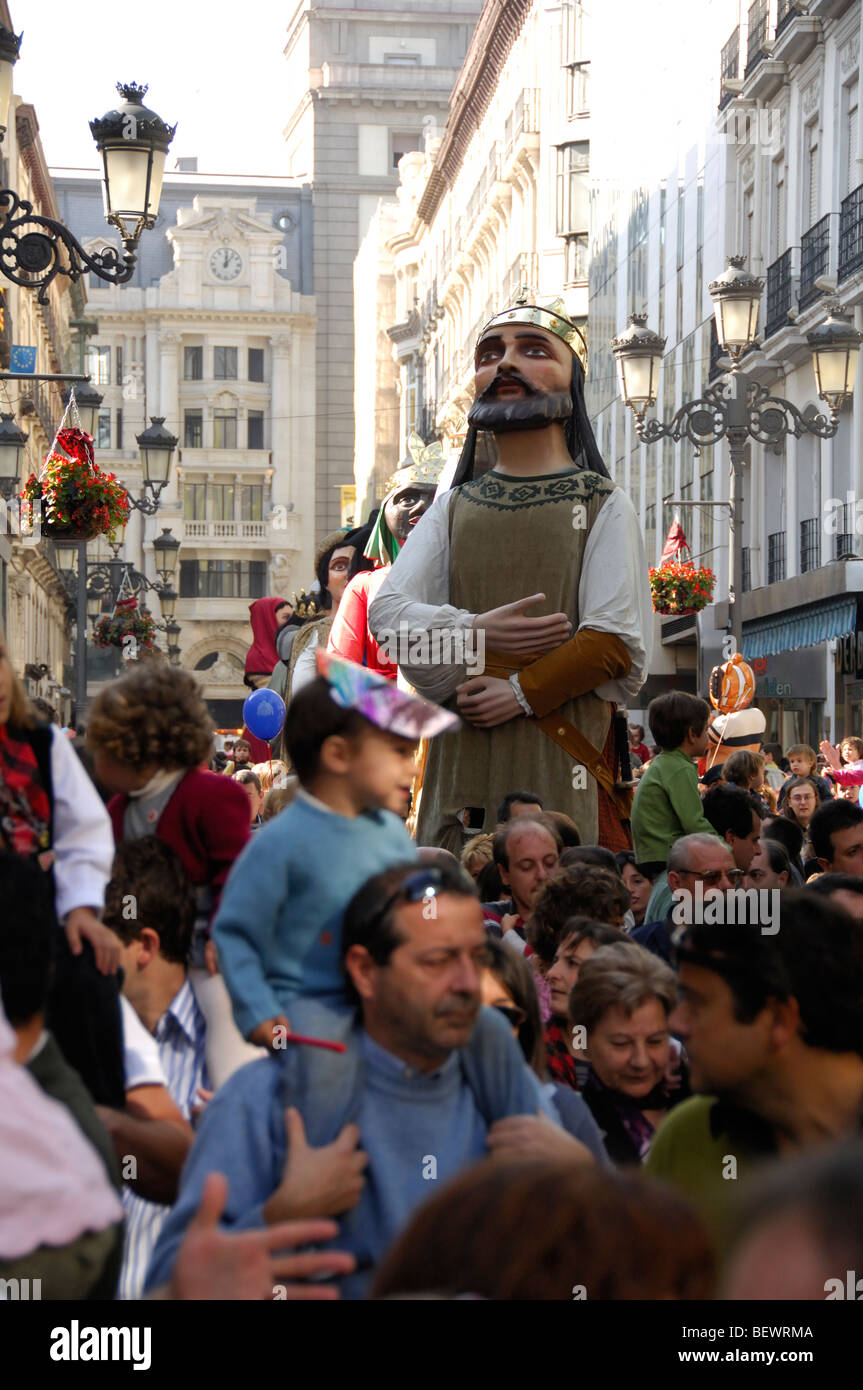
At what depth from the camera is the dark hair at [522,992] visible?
3.53 meters

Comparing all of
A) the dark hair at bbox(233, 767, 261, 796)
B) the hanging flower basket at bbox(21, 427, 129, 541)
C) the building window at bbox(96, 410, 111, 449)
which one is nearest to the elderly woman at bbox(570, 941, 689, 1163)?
the dark hair at bbox(233, 767, 261, 796)

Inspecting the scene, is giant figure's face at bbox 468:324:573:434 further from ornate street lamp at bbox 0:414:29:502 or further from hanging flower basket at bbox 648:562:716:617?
hanging flower basket at bbox 648:562:716:617

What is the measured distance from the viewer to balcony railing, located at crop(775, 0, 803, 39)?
26.9 m

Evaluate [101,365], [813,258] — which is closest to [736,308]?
[813,258]

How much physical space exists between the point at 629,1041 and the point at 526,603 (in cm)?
151

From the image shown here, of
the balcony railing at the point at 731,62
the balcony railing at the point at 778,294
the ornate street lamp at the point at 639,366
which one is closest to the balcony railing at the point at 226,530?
Answer: the balcony railing at the point at 731,62

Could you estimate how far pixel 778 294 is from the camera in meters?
28.2

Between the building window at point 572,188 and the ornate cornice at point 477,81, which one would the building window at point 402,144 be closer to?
the ornate cornice at point 477,81

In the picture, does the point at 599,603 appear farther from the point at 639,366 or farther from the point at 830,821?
Result: the point at 639,366

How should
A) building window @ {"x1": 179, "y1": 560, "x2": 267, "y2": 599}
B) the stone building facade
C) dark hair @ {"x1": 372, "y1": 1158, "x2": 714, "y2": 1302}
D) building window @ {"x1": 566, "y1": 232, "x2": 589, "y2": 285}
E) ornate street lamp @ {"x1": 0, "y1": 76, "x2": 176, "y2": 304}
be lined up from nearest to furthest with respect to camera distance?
dark hair @ {"x1": 372, "y1": 1158, "x2": 714, "y2": 1302}, ornate street lamp @ {"x1": 0, "y1": 76, "x2": 176, "y2": 304}, building window @ {"x1": 566, "y1": 232, "x2": 589, "y2": 285}, building window @ {"x1": 179, "y1": 560, "x2": 267, "y2": 599}, the stone building facade

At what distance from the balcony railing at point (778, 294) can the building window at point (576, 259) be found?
53.0ft

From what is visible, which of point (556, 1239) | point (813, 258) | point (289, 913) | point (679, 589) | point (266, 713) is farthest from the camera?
point (813, 258)

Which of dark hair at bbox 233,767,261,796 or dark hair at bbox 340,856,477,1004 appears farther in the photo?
dark hair at bbox 233,767,261,796

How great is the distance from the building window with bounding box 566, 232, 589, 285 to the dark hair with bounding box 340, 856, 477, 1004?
42841 millimetres
